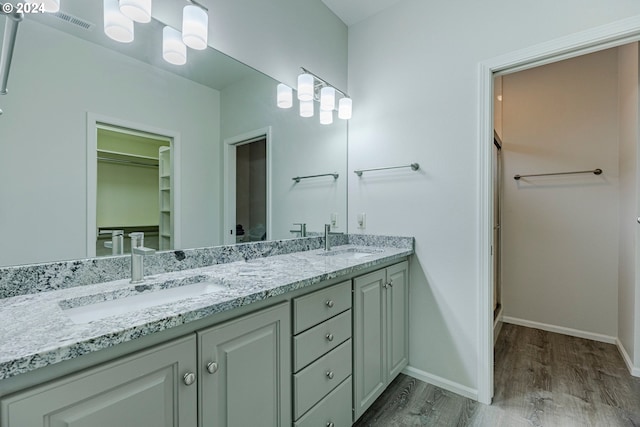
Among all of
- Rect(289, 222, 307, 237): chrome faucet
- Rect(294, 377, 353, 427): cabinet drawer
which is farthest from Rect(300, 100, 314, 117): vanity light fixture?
Rect(294, 377, 353, 427): cabinet drawer

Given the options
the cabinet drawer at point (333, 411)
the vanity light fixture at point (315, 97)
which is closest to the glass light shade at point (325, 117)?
the vanity light fixture at point (315, 97)

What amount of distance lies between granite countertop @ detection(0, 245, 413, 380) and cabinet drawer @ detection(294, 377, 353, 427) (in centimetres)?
54

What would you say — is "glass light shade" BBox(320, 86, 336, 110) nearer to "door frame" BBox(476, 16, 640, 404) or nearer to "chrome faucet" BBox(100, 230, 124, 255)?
"door frame" BBox(476, 16, 640, 404)

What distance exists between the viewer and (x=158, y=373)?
777 millimetres

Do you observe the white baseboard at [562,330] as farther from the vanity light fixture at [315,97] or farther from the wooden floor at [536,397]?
the vanity light fixture at [315,97]

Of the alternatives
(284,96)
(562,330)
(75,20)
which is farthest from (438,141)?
(562,330)

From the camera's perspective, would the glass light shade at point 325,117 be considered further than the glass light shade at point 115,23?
Yes

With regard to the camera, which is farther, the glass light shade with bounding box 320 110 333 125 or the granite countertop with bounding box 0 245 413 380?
the glass light shade with bounding box 320 110 333 125

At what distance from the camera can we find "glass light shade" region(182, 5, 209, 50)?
1.32m

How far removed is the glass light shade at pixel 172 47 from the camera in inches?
52.2

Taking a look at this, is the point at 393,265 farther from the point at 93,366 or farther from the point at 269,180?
the point at 93,366

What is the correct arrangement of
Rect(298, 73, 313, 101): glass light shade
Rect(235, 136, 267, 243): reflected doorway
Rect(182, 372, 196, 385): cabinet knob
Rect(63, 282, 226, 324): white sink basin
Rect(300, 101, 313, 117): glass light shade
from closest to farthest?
Rect(182, 372, 196, 385): cabinet knob → Rect(63, 282, 226, 324): white sink basin → Rect(235, 136, 267, 243): reflected doorway → Rect(298, 73, 313, 101): glass light shade → Rect(300, 101, 313, 117): glass light shade

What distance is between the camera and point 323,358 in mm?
1309

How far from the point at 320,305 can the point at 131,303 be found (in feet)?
2.32
